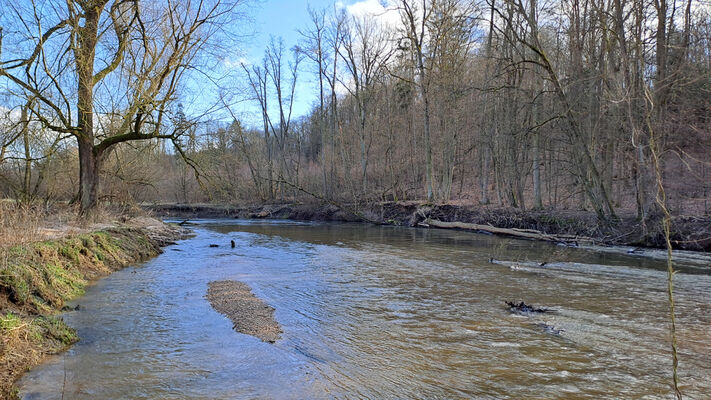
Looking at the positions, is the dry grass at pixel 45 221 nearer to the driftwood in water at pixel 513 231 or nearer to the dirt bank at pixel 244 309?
the dirt bank at pixel 244 309

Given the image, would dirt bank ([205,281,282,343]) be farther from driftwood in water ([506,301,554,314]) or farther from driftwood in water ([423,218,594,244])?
driftwood in water ([423,218,594,244])

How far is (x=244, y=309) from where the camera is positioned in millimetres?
7742

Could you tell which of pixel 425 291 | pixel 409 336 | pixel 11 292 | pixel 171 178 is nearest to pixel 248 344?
pixel 409 336

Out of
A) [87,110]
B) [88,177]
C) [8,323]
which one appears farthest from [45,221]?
[8,323]

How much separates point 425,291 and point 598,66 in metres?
14.6

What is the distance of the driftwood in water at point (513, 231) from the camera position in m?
16.4

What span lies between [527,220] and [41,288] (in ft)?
59.4

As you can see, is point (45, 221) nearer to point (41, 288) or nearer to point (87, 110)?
point (87, 110)

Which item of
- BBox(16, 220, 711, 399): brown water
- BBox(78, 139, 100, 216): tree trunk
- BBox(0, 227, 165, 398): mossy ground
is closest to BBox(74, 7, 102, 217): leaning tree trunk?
BBox(78, 139, 100, 216): tree trunk

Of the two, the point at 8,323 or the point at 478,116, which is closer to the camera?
the point at 8,323

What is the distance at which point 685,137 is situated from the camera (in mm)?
16391

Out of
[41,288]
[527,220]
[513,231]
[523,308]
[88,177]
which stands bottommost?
[523,308]

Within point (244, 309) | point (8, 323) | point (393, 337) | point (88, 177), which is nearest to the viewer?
point (8, 323)

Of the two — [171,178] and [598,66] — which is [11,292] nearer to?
[598,66]
